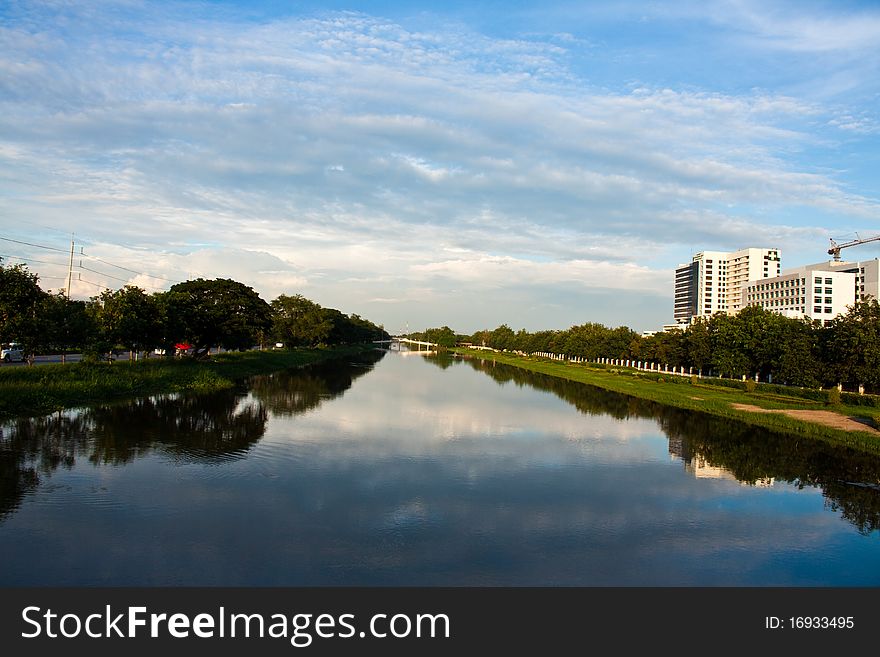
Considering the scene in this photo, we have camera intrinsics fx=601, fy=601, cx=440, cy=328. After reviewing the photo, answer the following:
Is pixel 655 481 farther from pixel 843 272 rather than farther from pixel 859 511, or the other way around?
pixel 843 272

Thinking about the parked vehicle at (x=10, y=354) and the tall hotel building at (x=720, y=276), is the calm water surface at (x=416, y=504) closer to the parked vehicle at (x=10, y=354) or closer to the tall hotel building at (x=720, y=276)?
the parked vehicle at (x=10, y=354)

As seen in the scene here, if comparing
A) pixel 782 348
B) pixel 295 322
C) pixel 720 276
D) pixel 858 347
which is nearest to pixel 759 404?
pixel 858 347

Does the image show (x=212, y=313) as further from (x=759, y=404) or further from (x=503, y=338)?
(x=503, y=338)

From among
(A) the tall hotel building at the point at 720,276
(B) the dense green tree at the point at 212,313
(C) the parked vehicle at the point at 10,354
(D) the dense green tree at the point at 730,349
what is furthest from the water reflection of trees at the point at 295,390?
(A) the tall hotel building at the point at 720,276

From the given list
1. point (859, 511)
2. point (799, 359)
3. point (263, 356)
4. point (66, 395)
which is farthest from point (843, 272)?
point (66, 395)

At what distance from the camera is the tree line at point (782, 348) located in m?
35.7

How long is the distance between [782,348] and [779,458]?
2292cm

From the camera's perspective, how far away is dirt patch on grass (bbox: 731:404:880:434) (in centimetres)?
2636

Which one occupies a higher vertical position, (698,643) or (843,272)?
(843,272)

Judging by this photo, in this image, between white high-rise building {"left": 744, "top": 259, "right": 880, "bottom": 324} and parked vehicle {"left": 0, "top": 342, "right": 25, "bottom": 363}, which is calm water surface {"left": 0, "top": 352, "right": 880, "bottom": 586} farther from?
white high-rise building {"left": 744, "top": 259, "right": 880, "bottom": 324}

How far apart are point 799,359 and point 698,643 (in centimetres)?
3738

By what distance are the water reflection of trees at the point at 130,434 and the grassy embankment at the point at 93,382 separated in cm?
109

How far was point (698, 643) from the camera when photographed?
777 cm

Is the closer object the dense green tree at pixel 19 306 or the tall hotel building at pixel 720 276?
the dense green tree at pixel 19 306
